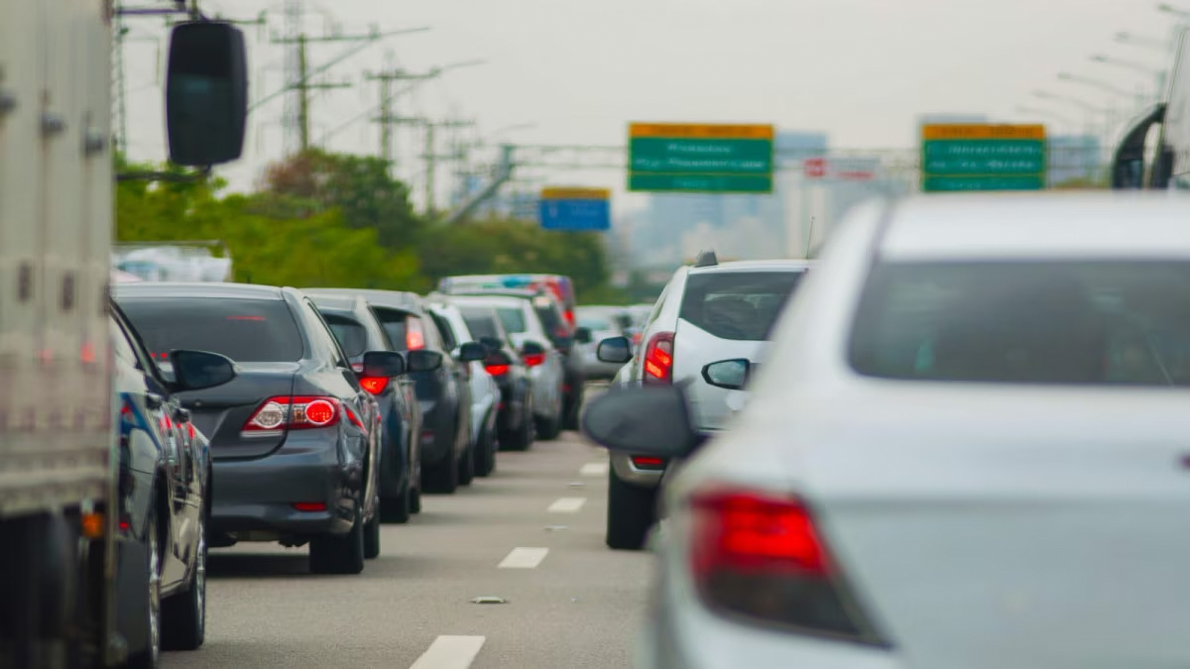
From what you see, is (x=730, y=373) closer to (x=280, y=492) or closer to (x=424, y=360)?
(x=280, y=492)

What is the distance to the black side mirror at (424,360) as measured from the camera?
16.0m

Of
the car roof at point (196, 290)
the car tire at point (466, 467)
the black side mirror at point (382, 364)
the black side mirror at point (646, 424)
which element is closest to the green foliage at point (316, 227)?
the car tire at point (466, 467)

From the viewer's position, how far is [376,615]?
1071 centimetres

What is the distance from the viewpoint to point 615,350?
15.7 m

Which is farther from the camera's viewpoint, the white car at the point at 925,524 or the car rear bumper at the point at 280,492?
the car rear bumper at the point at 280,492

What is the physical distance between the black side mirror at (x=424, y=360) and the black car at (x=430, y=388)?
1734 mm

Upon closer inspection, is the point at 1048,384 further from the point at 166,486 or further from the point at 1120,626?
the point at 166,486

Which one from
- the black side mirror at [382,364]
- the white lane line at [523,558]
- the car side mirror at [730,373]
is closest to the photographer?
the car side mirror at [730,373]

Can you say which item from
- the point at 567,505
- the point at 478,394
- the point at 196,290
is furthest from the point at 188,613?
the point at 478,394

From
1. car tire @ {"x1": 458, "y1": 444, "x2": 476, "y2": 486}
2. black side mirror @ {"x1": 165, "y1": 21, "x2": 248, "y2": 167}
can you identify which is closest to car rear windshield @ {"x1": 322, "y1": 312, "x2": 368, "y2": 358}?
car tire @ {"x1": 458, "y1": 444, "x2": 476, "y2": 486}

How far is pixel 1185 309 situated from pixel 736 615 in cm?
117

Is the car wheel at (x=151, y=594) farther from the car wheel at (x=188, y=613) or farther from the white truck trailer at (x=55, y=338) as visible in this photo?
the white truck trailer at (x=55, y=338)

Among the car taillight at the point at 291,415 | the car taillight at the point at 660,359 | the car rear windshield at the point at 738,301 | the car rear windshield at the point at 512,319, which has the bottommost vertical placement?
the car rear windshield at the point at 512,319

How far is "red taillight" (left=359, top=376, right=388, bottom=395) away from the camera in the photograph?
15688 mm
